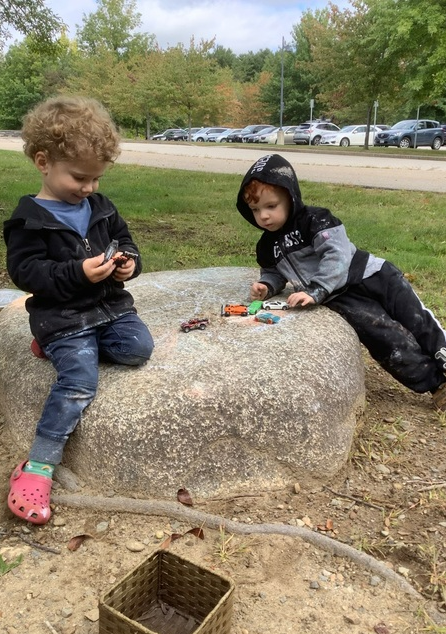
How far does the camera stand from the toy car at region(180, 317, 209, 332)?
3129 mm

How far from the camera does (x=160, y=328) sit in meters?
3.19

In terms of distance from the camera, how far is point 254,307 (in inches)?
133

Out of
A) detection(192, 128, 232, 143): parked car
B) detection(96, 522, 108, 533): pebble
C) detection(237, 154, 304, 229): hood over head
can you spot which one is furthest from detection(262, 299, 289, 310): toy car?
detection(192, 128, 232, 143): parked car

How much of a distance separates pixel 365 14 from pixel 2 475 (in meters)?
31.2

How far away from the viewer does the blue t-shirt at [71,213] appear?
2.73 meters

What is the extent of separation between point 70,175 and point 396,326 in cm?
194

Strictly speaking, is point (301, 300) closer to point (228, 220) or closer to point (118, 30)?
point (228, 220)

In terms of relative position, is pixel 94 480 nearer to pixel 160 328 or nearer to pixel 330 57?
pixel 160 328

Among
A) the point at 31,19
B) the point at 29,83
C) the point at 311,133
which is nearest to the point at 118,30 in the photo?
the point at 29,83

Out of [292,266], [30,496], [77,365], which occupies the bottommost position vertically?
[30,496]

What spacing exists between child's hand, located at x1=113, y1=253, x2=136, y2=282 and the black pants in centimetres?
125

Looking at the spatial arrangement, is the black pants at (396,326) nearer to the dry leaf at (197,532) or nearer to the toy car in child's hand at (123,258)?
the toy car in child's hand at (123,258)

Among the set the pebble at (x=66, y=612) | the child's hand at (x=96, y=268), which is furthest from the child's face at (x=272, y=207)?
the pebble at (x=66, y=612)

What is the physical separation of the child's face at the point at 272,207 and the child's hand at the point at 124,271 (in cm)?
94
